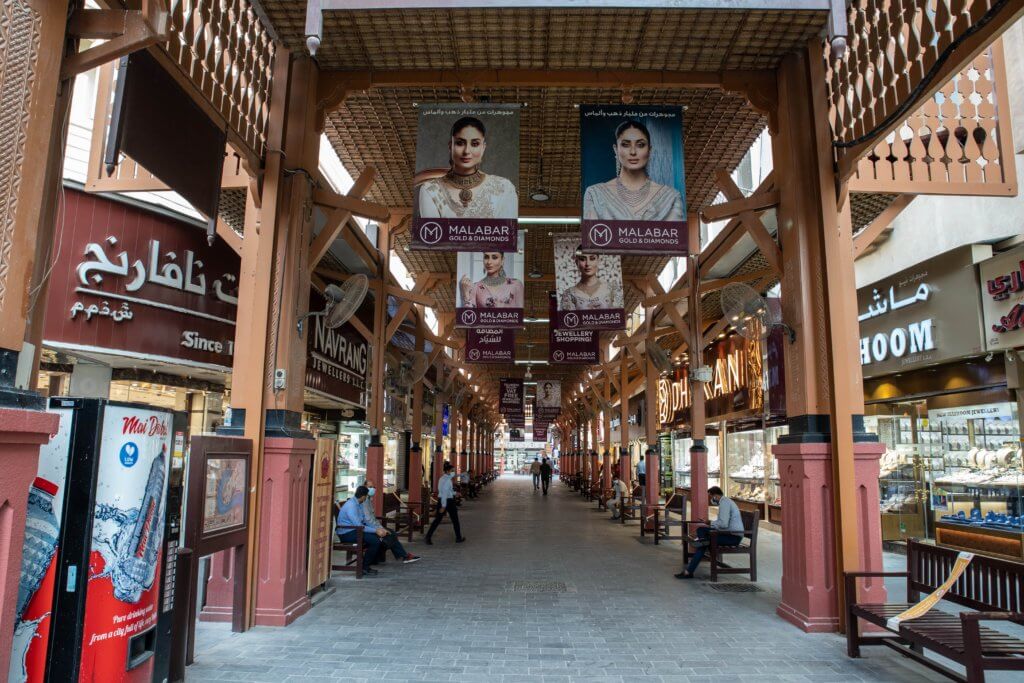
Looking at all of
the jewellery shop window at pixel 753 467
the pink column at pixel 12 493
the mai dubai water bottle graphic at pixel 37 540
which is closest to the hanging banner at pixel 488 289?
the jewellery shop window at pixel 753 467

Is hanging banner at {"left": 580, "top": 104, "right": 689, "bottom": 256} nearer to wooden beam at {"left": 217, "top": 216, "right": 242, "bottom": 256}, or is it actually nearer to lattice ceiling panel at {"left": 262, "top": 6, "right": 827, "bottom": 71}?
lattice ceiling panel at {"left": 262, "top": 6, "right": 827, "bottom": 71}

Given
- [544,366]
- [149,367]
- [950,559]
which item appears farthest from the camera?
[544,366]

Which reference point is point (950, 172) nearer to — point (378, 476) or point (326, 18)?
point (326, 18)

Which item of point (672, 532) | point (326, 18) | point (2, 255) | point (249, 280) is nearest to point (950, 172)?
point (326, 18)

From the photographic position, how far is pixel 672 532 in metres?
15.2

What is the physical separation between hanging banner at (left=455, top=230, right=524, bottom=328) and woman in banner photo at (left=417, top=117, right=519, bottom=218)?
4.13m

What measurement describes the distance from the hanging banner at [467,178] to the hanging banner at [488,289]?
13.4 ft

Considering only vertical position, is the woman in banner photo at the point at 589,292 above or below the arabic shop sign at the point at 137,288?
above

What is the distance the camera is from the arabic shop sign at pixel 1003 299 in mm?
8438

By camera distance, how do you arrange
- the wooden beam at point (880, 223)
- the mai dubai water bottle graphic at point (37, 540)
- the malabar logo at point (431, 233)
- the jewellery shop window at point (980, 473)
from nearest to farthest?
the mai dubai water bottle graphic at point (37, 540) < the malabar logo at point (431, 233) < the wooden beam at point (880, 223) < the jewellery shop window at point (980, 473)

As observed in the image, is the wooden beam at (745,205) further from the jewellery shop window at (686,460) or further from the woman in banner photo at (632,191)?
the jewellery shop window at (686,460)

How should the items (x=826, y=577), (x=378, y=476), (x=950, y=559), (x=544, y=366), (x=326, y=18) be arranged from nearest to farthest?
(x=950, y=559) → (x=826, y=577) → (x=326, y=18) → (x=378, y=476) → (x=544, y=366)

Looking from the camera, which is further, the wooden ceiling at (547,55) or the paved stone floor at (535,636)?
the wooden ceiling at (547,55)

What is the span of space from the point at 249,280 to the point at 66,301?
7.73ft
